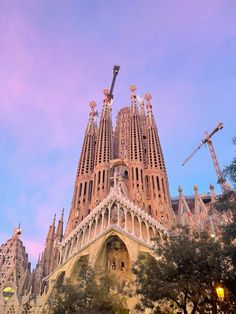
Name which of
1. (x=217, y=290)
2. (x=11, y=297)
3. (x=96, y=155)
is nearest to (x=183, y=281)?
(x=217, y=290)

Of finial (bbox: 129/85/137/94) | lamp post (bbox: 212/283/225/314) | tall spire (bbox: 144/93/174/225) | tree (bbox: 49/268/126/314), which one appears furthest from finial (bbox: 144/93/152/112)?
lamp post (bbox: 212/283/225/314)

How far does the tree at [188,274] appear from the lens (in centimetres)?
1327

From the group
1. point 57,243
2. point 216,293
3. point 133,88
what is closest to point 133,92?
point 133,88

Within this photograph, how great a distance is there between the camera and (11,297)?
3203cm

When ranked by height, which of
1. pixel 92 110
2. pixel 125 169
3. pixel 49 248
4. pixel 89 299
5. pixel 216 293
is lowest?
pixel 216 293

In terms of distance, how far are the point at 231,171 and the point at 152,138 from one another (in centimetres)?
3740

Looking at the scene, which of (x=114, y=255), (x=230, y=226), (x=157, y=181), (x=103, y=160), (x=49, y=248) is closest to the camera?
(x=230, y=226)

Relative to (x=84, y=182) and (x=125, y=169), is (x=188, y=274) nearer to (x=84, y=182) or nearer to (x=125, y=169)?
(x=84, y=182)

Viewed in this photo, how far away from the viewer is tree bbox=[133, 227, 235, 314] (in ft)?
43.5

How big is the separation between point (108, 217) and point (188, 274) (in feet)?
54.9

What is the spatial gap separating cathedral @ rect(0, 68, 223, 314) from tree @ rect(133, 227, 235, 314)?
25.5 feet

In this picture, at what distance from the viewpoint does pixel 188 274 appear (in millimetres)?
13789

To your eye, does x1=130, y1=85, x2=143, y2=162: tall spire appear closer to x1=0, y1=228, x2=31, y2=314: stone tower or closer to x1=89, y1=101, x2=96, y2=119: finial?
x1=89, y1=101, x2=96, y2=119: finial

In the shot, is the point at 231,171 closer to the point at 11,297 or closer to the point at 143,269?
the point at 143,269
